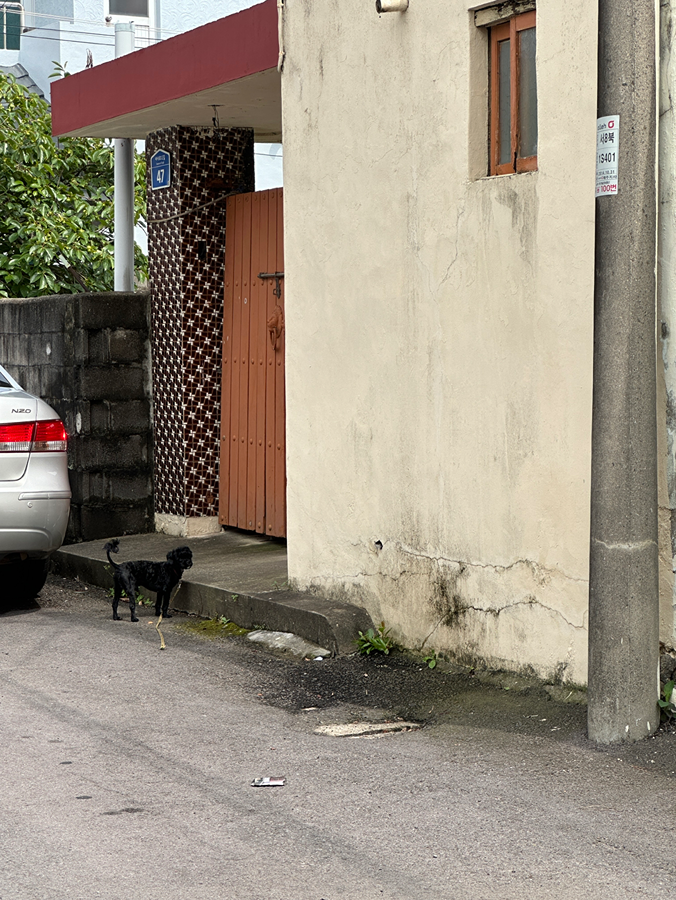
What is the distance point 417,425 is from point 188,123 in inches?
159

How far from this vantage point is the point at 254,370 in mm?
9328

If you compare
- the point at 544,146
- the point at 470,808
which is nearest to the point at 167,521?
the point at 544,146

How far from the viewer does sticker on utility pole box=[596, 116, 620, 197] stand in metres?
4.95

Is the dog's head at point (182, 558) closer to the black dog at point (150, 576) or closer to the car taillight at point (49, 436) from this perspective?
the black dog at point (150, 576)

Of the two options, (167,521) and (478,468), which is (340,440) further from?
(167,521)

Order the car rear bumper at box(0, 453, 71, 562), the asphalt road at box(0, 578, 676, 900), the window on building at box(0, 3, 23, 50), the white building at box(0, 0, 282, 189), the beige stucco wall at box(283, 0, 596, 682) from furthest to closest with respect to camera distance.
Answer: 1. the window on building at box(0, 3, 23, 50)
2. the white building at box(0, 0, 282, 189)
3. the car rear bumper at box(0, 453, 71, 562)
4. the beige stucco wall at box(283, 0, 596, 682)
5. the asphalt road at box(0, 578, 676, 900)

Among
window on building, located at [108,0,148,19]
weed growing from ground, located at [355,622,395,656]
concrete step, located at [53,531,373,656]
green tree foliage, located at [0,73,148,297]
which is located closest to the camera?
weed growing from ground, located at [355,622,395,656]

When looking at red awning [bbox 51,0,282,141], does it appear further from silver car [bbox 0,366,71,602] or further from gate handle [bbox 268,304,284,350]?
silver car [bbox 0,366,71,602]

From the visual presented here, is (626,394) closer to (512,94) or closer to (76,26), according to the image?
(512,94)

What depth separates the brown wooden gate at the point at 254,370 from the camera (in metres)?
9.03

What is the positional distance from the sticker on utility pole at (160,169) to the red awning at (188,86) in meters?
0.21

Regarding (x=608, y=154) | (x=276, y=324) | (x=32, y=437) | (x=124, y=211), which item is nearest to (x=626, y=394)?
(x=608, y=154)

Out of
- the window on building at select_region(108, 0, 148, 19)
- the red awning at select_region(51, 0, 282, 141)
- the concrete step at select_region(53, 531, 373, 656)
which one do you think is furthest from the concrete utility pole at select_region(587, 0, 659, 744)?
the window on building at select_region(108, 0, 148, 19)

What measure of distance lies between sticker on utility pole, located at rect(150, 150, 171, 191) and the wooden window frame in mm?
4046
